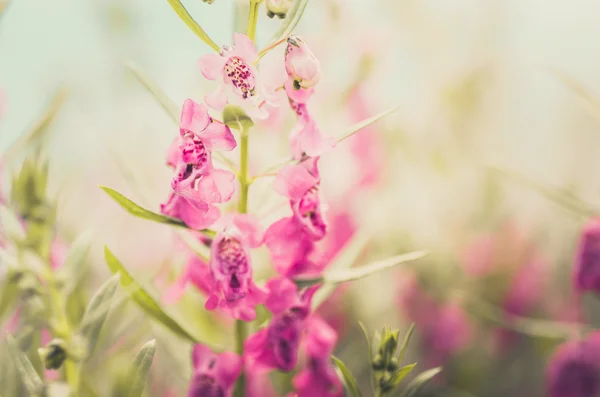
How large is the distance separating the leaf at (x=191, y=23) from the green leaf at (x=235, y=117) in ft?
0.16

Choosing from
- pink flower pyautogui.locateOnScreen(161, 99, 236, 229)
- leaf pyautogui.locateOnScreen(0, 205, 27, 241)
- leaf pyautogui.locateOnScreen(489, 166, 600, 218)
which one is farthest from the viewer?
leaf pyautogui.locateOnScreen(489, 166, 600, 218)

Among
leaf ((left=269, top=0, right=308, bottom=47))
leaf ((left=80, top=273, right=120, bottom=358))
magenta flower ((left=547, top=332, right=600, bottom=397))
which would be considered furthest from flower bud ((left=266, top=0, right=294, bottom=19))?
magenta flower ((left=547, top=332, right=600, bottom=397))

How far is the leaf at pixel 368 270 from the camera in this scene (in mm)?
460

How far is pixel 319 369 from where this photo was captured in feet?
1.91

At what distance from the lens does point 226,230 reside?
0.47m

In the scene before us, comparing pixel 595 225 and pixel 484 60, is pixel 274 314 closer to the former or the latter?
pixel 595 225

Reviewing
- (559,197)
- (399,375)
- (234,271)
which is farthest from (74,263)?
(559,197)

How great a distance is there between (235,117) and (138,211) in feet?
0.30

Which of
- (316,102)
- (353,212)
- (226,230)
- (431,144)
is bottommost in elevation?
(431,144)

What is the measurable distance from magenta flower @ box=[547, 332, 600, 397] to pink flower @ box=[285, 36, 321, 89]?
495mm

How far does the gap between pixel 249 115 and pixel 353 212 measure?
57 centimetres

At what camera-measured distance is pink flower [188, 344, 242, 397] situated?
1.62 ft

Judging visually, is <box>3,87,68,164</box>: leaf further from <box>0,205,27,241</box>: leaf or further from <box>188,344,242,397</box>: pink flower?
<box>188,344,242,397</box>: pink flower

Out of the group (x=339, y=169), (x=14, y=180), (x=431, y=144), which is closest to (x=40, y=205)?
(x=14, y=180)
